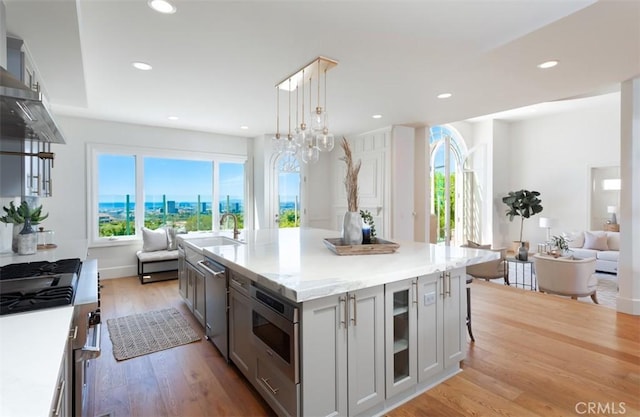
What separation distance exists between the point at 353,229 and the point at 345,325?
88cm

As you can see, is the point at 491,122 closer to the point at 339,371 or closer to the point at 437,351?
the point at 437,351

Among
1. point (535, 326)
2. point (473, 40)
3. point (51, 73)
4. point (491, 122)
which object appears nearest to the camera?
point (473, 40)

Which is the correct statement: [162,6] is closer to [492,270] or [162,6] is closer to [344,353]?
[344,353]

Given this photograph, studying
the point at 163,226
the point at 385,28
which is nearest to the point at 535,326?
the point at 385,28

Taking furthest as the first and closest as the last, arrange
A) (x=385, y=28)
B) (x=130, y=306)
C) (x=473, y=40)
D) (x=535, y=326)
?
1. (x=130, y=306)
2. (x=535, y=326)
3. (x=473, y=40)
4. (x=385, y=28)

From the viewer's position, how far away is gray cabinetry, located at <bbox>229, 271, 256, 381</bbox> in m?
2.05

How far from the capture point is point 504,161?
8422mm

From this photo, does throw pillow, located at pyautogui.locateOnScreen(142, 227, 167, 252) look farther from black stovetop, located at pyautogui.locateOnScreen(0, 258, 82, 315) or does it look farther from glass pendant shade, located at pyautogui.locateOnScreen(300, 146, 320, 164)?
black stovetop, located at pyautogui.locateOnScreen(0, 258, 82, 315)

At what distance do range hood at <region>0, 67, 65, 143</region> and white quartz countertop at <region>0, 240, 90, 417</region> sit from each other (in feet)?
2.88

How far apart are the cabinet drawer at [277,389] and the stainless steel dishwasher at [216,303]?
58 cm

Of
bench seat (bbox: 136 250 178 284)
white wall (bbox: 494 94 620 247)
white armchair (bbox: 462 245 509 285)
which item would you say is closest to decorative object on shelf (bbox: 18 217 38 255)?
bench seat (bbox: 136 250 178 284)

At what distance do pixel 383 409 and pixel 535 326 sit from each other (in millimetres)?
2195

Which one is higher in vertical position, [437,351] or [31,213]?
[31,213]

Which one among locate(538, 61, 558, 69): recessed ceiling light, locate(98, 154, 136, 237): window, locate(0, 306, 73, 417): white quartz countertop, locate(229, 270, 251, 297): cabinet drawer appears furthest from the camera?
locate(98, 154, 136, 237): window
